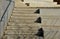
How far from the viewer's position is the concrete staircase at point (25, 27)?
228 inches

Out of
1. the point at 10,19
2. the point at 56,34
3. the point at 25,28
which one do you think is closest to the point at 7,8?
the point at 10,19

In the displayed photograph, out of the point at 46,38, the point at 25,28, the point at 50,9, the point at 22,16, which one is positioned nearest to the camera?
the point at 46,38

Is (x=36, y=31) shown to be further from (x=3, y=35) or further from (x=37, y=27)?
(x=3, y=35)

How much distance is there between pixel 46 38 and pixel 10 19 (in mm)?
1641

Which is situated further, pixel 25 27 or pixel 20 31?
pixel 25 27

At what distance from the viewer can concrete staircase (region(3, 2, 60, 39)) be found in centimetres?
→ 578

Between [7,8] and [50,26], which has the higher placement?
[7,8]

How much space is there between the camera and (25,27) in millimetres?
6324

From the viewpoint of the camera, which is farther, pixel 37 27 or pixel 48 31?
pixel 37 27

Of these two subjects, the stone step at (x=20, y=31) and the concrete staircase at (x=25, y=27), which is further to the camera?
the stone step at (x=20, y=31)

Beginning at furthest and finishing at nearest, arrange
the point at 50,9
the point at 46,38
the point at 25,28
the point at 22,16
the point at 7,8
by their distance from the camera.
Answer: the point at 50,9 < the point at 22,16 < the point at 7,8 < the point at 25,28 < the point at 46,38

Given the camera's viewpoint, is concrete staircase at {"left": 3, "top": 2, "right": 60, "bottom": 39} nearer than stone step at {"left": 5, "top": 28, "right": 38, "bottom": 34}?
Yes

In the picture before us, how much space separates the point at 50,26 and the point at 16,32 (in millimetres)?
1022

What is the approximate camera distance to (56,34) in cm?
575
